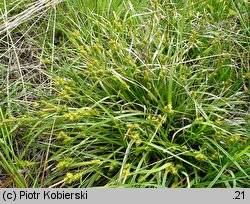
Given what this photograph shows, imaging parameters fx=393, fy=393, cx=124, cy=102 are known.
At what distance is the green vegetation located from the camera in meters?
1.49

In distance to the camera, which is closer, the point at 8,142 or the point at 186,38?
the point at 8,142

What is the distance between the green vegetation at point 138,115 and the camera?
4.90 ft

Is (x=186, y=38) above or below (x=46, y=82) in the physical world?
above

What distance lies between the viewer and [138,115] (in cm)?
167

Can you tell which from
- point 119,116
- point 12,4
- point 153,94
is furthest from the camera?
point 12,4

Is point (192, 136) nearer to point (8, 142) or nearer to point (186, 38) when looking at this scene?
point (186, 38)

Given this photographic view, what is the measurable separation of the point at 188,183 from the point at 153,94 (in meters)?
0.42

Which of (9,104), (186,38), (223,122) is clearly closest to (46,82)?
(9,104)

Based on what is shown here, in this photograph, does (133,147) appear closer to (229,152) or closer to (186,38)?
(229,152)

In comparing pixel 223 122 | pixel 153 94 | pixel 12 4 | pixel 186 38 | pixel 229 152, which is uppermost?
pixel 12 4

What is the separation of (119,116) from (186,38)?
0.62m

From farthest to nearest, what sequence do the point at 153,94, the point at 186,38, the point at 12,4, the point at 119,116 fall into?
the point at 12,4
the point at 186,38
the point at 153,94
the point at 119,116

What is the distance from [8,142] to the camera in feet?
5.60

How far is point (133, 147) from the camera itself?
5.15 feet
